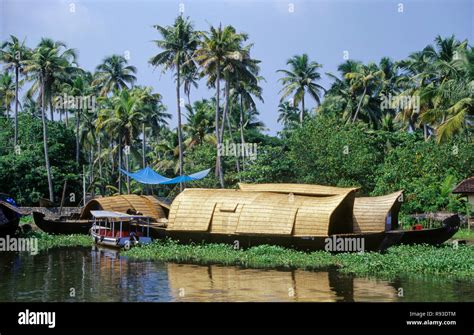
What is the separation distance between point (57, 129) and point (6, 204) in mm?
21374

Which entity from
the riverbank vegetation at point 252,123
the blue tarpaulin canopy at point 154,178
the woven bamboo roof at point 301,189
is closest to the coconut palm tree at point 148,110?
the riverbank vegetation at point 252,123

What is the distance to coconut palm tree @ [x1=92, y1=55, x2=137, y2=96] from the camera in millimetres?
52816

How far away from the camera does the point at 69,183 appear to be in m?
46.2

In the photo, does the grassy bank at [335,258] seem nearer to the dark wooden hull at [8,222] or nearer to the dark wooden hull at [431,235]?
the dark wooden hull at [431,235]

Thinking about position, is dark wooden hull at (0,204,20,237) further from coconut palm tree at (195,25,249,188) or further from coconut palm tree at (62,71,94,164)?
coconut palm tree at (62,71,94,164)

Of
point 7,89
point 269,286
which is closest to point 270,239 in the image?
point 269,286

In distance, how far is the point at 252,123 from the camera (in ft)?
180

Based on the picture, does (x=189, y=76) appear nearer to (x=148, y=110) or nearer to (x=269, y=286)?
(x=148, y=110)

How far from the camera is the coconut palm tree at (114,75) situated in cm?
5282

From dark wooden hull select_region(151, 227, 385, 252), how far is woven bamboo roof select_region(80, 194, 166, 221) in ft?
20.0

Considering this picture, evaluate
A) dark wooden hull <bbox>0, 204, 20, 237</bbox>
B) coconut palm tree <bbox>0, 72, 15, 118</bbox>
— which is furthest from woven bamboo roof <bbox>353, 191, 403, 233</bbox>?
coconut palm tree <bbox>0, 72, 15, 118</bbox>

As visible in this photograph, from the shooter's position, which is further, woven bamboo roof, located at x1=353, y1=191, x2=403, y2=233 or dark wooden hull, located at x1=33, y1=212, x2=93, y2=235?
dark wooden hull, located at x1=33, y1=212, x2=93, y2=235
